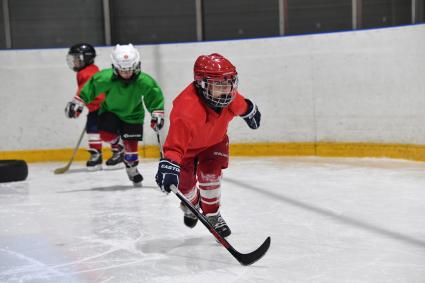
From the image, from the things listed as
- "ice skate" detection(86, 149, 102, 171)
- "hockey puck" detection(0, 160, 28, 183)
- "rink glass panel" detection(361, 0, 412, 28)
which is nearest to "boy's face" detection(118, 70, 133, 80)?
"hockey puck" detection(0, 160, 28, 183)

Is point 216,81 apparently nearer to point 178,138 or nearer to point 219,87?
point 219,87

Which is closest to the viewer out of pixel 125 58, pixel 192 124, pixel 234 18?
pixel 192 124

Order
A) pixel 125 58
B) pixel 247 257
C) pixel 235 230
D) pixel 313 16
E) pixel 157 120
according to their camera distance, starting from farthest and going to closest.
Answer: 1. pixel 313 16
2. pixel 125 58
3. pixel 157 120
4. pixel 235 230
5. pixel 247 257

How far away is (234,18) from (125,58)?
306cm

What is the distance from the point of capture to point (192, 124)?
8.25 feet

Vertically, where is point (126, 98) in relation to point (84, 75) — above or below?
below

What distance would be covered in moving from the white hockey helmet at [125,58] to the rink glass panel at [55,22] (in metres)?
2.99

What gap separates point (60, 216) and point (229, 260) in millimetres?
1402

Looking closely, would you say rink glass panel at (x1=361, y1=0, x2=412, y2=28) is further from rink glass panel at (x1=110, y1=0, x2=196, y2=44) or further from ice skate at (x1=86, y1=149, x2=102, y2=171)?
ice skate at (x1=86, y1=149, x2=102, y2=171)

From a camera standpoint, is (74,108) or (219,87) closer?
(219,87)

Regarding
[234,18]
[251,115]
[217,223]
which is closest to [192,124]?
[251,115]

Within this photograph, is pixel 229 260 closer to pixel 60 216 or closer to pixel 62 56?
pixel 60 216

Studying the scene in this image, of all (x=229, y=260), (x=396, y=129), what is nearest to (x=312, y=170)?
(x=396, y=129)

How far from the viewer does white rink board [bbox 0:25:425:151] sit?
5.30 metres
